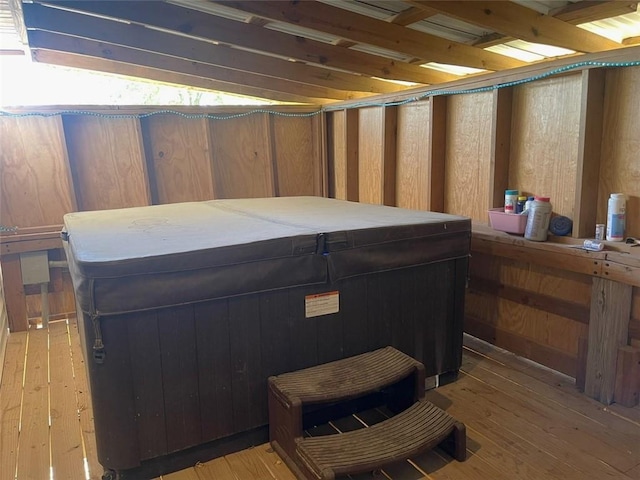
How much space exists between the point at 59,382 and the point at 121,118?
2241mm

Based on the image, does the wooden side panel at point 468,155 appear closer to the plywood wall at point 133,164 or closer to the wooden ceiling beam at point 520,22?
the wooden ceiling beam at point 520,22

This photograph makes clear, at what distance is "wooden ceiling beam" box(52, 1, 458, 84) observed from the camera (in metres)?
2.68

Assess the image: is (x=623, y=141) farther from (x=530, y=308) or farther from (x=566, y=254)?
(x=530, y=308)

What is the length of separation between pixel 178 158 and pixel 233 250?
272 cm

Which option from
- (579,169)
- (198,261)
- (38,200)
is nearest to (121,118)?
(38,200)

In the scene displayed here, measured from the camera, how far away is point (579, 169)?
98.1 inches

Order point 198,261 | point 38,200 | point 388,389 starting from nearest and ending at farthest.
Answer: point 198,261
point 388,389
point 38,200

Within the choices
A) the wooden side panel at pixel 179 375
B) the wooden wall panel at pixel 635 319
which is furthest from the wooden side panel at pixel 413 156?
the wooden side panel at pixel 179 375

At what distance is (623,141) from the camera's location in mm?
2395

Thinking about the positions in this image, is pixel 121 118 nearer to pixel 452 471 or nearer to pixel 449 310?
pixel 449 310

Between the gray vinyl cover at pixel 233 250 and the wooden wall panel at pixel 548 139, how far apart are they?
653 mm

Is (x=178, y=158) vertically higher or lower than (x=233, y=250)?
higher

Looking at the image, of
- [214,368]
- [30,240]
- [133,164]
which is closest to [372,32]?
[214,368]

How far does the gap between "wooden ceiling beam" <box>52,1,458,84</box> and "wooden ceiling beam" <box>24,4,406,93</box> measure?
0.36 meters
